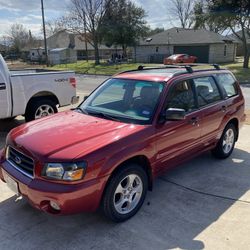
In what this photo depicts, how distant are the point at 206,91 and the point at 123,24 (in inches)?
1541

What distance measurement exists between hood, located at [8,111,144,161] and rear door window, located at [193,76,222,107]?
145 centimetres

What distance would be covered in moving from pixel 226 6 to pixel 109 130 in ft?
81.5

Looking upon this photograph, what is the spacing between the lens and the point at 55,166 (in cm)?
303

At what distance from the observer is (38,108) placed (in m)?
7.22

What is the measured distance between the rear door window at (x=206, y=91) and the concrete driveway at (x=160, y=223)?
4.00 ft

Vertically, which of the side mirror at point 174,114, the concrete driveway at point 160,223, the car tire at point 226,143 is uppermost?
the side mirror at point 174,114

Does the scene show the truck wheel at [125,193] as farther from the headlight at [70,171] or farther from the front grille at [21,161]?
the front grille at [21,161]

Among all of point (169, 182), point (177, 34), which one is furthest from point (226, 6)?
point (169, 182)

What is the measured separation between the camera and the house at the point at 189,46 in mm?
37094

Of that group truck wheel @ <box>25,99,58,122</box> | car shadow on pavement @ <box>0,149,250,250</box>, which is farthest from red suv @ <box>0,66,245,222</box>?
truck wheel @ <box>25,99,58,122</box>

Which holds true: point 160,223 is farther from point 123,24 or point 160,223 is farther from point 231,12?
point 123,24

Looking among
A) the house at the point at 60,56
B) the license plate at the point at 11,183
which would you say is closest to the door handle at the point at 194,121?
the license plate at the point at 11,183

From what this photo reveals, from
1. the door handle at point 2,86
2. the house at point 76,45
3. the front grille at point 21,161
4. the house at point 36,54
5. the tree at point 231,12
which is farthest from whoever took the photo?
the house at point 76,45

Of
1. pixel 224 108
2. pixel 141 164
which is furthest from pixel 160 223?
pixel 224 108
